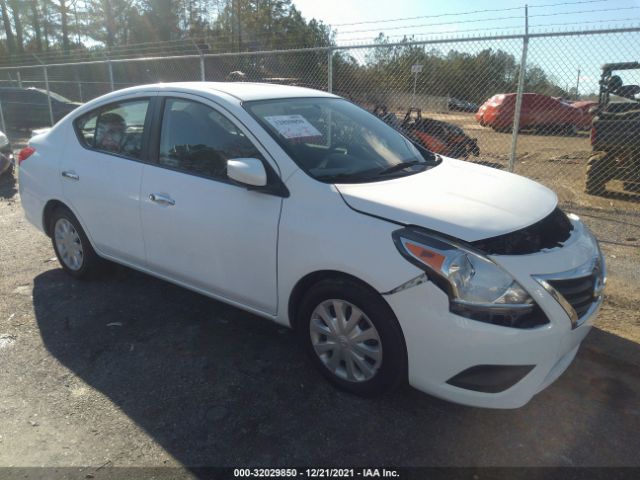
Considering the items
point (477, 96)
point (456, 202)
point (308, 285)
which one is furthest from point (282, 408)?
point (477, 96)

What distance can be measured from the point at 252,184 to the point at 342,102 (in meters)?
1.44

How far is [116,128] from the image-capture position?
3939mm

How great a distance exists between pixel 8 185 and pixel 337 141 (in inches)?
296

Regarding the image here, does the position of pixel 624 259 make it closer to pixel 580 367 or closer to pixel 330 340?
pixel 580 367

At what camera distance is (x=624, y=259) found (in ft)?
16.4

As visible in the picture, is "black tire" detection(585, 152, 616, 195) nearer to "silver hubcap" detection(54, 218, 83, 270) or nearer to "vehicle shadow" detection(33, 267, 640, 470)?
"vehicle shadow" detection(33, 267, 640, 470)

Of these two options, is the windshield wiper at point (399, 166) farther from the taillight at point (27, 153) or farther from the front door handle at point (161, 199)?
the taillight at point (27, 153)

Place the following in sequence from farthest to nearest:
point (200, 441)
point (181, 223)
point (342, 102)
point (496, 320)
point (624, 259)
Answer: point (624, 259), point (342, 102), point (181, 223), point (200, 441), point (496, 320)

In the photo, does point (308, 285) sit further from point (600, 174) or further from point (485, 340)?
point (600, 174)

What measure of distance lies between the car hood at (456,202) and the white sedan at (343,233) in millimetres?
12

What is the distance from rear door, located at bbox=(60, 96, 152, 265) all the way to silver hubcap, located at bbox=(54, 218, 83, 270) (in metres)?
0.29

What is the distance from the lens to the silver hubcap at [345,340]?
2.67 m

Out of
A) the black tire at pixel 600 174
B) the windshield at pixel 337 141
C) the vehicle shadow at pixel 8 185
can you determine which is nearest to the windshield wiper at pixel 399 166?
the windshield at pixel 337 141

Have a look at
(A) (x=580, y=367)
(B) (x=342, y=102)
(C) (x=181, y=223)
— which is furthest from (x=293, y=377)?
(B) (x=342, y=102)
